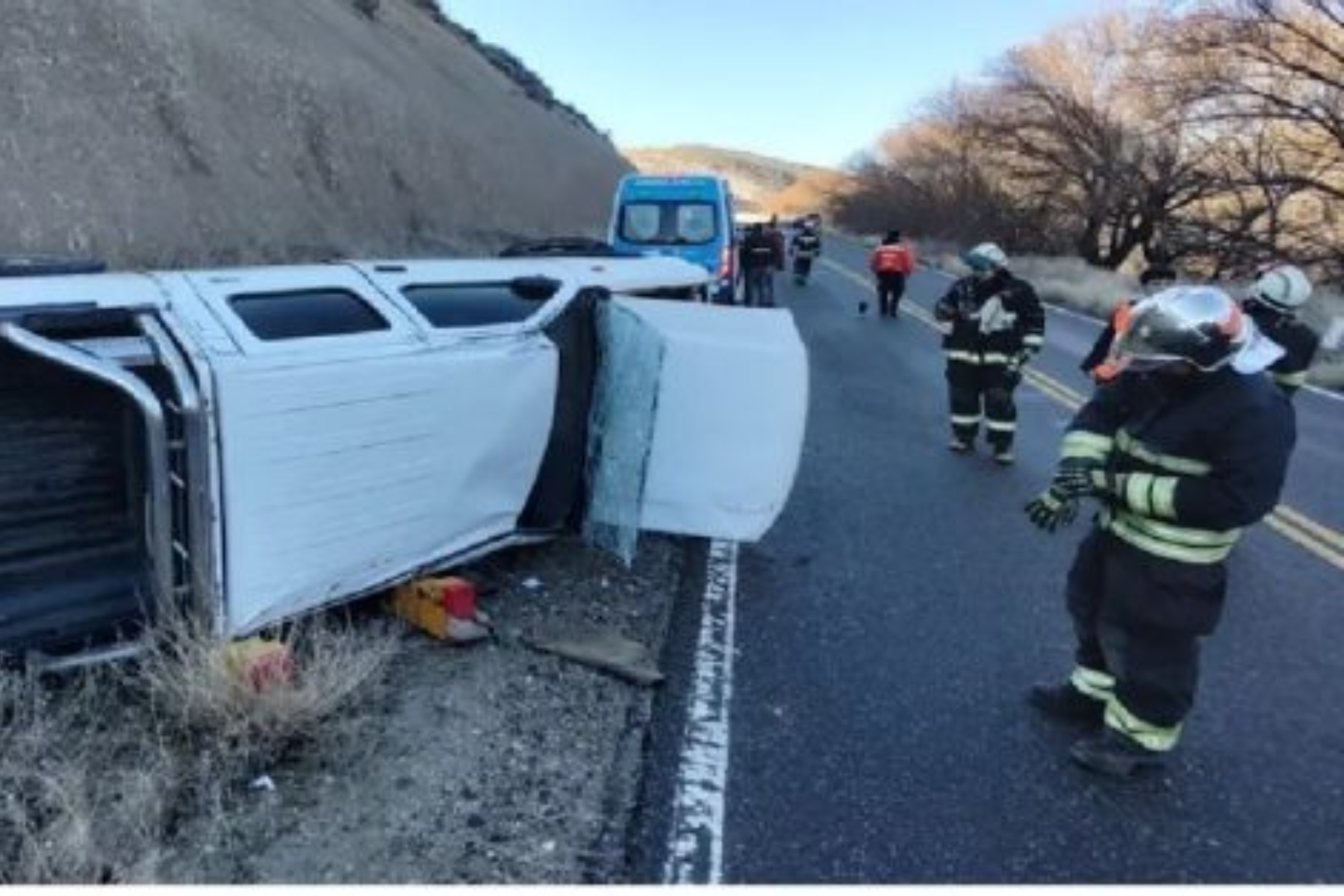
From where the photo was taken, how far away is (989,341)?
975cm

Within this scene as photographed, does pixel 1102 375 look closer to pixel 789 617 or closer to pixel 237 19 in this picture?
pixel 789 617

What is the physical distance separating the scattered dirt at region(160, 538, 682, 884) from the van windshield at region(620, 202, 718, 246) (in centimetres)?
1129

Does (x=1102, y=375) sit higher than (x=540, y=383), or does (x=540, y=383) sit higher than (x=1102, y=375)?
(x=1102, y=375)

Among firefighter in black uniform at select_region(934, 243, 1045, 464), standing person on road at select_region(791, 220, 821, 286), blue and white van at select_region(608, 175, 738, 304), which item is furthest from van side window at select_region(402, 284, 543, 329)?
standing person on road at select_region(791, 220, 821, 286)

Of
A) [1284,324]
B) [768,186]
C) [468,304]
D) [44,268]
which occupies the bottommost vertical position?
[768,186]

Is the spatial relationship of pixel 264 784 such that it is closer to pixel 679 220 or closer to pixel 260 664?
pixel 260 664

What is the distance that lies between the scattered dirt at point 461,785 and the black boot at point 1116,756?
1.59m

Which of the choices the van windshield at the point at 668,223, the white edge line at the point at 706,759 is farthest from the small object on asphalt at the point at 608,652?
the van windshield at the point at 668,223

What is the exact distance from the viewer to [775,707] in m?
4.84

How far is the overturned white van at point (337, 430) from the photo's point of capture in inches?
170

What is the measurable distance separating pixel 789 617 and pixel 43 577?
123 inches

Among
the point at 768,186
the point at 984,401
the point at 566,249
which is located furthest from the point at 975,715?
the point at 768,186

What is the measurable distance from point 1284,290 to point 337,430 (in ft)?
18.6

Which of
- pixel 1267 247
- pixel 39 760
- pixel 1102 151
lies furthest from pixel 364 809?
pixel 1102 151
